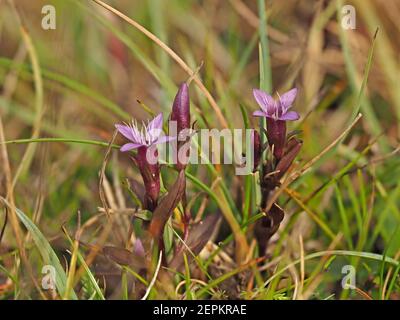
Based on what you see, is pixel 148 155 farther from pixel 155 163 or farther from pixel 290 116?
pixel 290 116

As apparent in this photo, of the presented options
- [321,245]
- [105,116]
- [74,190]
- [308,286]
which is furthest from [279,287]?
[105,116]

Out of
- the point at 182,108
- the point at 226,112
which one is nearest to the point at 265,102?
the point at 182,108

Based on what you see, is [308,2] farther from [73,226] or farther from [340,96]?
[73,226]

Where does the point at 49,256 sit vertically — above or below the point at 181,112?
below

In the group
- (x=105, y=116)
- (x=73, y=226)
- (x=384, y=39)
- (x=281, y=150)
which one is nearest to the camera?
(x=281, y=150)

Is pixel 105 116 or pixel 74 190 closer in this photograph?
pixel 74 190

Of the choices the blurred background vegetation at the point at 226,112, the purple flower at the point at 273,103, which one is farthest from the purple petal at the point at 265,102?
the blurred background vegetation at the point at 226,112
